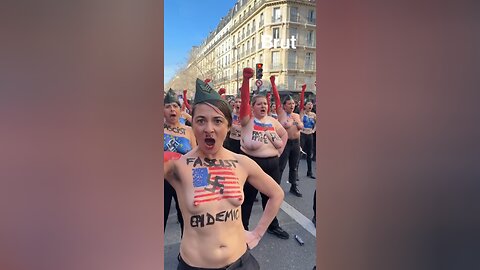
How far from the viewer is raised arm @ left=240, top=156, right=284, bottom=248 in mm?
893

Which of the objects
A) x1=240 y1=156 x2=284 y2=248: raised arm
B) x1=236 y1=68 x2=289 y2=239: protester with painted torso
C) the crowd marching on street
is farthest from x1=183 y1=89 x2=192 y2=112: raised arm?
x1=236 y1=68 x2=289 y2=239: protester with painted torso

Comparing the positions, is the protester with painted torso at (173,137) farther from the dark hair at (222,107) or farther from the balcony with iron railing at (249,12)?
the balcony with iron railing at (249,12)

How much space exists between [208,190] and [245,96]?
43 cm

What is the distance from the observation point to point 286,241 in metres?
1.15

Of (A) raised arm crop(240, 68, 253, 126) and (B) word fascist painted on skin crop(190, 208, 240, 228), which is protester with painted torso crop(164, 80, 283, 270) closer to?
(B) word fascist painted on skin crop(190, 208, 240, 228)

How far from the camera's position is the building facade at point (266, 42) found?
0.92 m

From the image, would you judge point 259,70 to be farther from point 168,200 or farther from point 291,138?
point 291,138

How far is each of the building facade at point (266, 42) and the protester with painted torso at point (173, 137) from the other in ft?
0.55
